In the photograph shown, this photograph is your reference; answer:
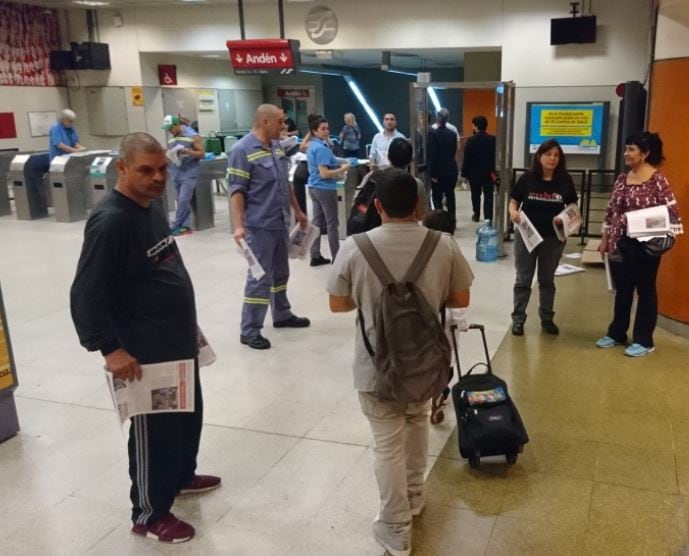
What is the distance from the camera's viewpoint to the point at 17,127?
1198 centimetres

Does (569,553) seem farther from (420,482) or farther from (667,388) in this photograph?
(667,388)

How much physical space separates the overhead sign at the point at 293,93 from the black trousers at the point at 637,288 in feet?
48.0

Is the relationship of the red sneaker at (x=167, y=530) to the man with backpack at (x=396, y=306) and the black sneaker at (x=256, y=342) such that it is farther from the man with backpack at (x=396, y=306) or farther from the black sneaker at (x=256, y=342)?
the black sneaker at (x=256, y=342)

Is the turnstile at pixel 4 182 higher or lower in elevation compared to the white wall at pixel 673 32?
lower

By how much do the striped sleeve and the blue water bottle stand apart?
343 cm

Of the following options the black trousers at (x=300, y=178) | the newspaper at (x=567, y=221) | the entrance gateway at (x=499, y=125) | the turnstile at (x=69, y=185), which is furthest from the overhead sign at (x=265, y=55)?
the newspaper at (x=567, y=221)

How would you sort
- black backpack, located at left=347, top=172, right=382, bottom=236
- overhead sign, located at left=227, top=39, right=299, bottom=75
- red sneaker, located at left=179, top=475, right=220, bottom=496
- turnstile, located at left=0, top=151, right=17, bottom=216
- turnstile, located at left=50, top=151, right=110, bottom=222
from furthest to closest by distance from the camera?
turnstile, located at left=0, top=151, right=17, bottom=216 → turnstile, located at left=50, top=151, right=110, bottom=222 → overhead sign, located at left=227, top=39, right=299, bottom=75 → black backpack, located at left=347, top=172, right=382, bottom=236 → red sneaker, located at left=179, top=475, right=220, bottom=496

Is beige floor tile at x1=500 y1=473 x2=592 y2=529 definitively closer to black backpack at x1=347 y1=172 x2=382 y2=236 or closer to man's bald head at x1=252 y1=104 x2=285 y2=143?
black backpack at x1=347 y1=172 x2=382 y2=236

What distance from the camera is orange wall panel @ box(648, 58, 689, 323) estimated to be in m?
4.53

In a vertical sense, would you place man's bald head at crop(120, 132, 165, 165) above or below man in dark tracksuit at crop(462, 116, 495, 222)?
above

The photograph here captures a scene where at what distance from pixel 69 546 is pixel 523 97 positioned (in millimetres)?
9222

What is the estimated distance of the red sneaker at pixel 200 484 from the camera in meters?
2.95

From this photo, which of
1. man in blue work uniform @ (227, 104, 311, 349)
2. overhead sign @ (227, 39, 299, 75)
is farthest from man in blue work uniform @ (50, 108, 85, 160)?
man in blue work uniform @ (227, 104, 311, 349)

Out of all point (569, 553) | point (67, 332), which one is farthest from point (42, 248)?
point (569, 553)
